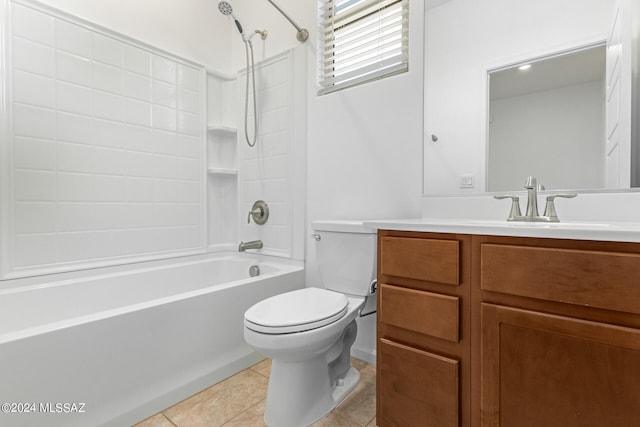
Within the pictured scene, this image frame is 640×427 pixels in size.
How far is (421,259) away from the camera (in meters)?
1.02

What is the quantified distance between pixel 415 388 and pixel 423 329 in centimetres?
22

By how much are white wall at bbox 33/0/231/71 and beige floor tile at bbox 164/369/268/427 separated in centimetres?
214

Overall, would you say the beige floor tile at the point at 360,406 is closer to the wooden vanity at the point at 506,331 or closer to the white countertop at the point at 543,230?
the wooden vanity at the point at 506,331

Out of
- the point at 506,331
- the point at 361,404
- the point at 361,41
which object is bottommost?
the point at 361,404

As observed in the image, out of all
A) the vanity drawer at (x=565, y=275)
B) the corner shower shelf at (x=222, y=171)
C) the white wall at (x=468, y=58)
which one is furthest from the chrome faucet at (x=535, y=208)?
the corner shower shelf at (x=222, y=171)

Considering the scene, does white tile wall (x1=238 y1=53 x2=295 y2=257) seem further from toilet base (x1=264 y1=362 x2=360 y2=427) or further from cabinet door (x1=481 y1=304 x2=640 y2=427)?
cabinet door (x1=481 y1=304 x2=640 y2=427)

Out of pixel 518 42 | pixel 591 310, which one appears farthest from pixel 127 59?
pixel 591 310

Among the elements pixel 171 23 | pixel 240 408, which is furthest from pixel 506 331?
pixel 171 23

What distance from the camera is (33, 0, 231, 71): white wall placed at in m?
1.76

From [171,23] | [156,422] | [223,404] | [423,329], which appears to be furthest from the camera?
[171,23]

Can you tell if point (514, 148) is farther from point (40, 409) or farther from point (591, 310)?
point (40, 409)

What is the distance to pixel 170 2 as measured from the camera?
207cm

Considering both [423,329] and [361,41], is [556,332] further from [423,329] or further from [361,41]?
[361,41]

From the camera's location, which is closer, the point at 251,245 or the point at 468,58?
the point at 468,58
